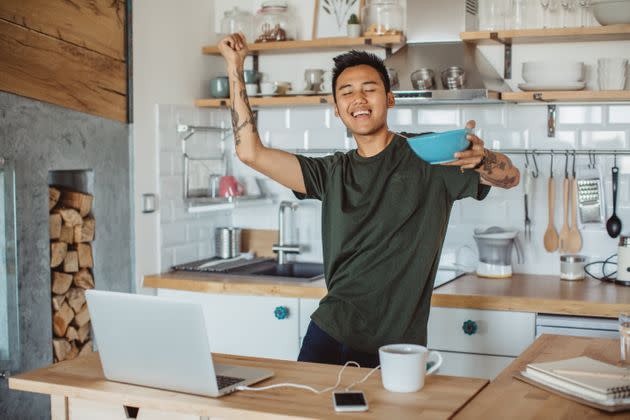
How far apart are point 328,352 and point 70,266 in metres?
1.42

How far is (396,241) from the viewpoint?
2.65 metres

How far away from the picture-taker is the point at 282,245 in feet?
15.3

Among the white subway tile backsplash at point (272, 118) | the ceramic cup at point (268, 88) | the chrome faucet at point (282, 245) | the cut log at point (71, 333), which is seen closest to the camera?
Answer: the cut log at point (71, 333)

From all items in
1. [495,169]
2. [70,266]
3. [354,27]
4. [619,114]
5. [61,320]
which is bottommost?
[61,320]

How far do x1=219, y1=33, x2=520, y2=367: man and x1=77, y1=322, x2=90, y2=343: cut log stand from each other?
1343mm

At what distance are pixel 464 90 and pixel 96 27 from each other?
165 centimetres

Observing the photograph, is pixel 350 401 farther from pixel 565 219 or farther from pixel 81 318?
pixel 565 219

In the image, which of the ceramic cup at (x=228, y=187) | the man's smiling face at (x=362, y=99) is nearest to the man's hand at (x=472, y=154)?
the man's smiling face at (x=362, y=99)

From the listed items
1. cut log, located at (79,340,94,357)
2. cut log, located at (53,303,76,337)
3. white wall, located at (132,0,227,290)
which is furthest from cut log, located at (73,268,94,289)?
white wall, located at (132,0,227,290)

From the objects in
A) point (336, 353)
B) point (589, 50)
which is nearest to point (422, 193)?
point (336, 353)

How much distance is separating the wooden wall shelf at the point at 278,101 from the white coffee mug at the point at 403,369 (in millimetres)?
2347

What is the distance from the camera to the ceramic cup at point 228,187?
14.9ft

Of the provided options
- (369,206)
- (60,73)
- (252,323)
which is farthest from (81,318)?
(369,206)

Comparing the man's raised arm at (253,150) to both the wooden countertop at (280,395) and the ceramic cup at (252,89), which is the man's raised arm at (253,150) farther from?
the ceramic cup at (252,89)
